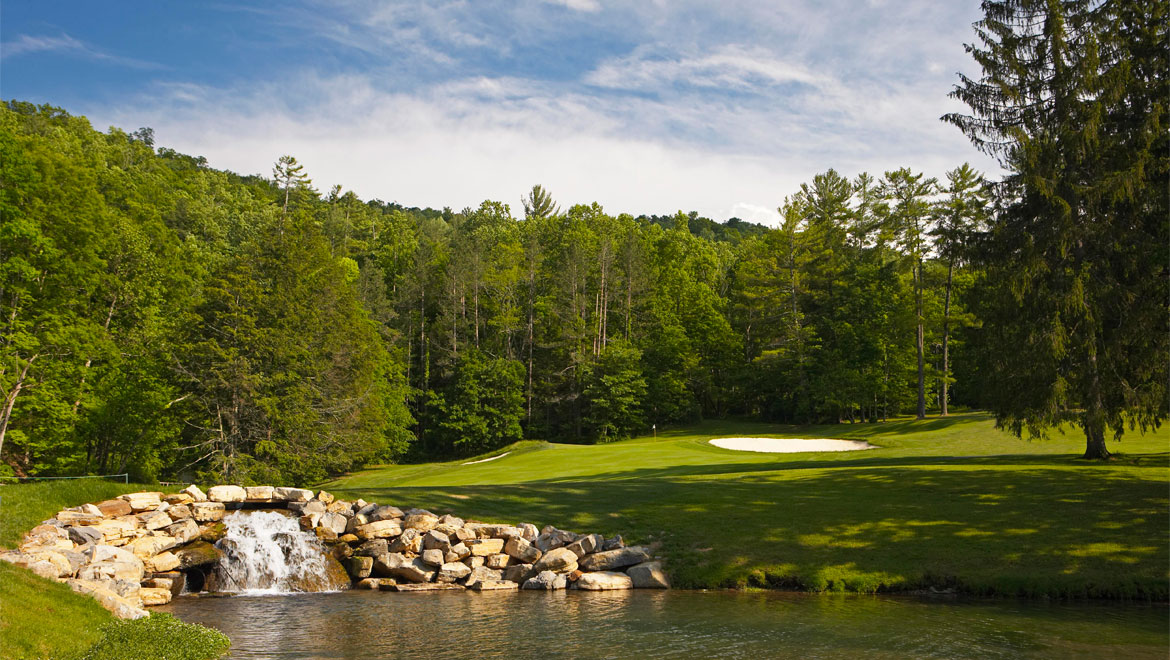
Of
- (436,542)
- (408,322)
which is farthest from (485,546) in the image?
(408,322)

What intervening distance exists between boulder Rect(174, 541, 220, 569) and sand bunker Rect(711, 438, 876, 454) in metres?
24.5

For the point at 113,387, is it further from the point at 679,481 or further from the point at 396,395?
the point at 679,481

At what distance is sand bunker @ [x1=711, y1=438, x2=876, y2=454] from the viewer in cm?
3606

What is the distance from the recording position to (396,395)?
52.7 m

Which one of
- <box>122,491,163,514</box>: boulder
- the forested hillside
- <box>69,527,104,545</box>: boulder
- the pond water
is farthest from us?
the forested hillside

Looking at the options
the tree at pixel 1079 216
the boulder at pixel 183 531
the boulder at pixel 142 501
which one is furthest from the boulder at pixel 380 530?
the tree at pixel 1079 216

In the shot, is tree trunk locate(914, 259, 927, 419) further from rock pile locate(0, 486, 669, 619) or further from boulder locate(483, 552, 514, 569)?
boulder locate(483, 552, 514, 569)

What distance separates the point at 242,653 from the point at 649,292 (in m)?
54.7

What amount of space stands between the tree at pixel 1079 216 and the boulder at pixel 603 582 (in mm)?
13446

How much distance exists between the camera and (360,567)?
17.9 metres

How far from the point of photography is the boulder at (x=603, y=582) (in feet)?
54.8

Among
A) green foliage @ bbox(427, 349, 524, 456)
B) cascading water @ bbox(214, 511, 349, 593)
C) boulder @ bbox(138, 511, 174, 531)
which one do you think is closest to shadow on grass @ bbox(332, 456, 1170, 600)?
cascading water @ bbox(214, 511, 349, 593)

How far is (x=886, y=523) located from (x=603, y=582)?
7036mm

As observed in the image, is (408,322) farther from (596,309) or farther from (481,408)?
(596,309)
